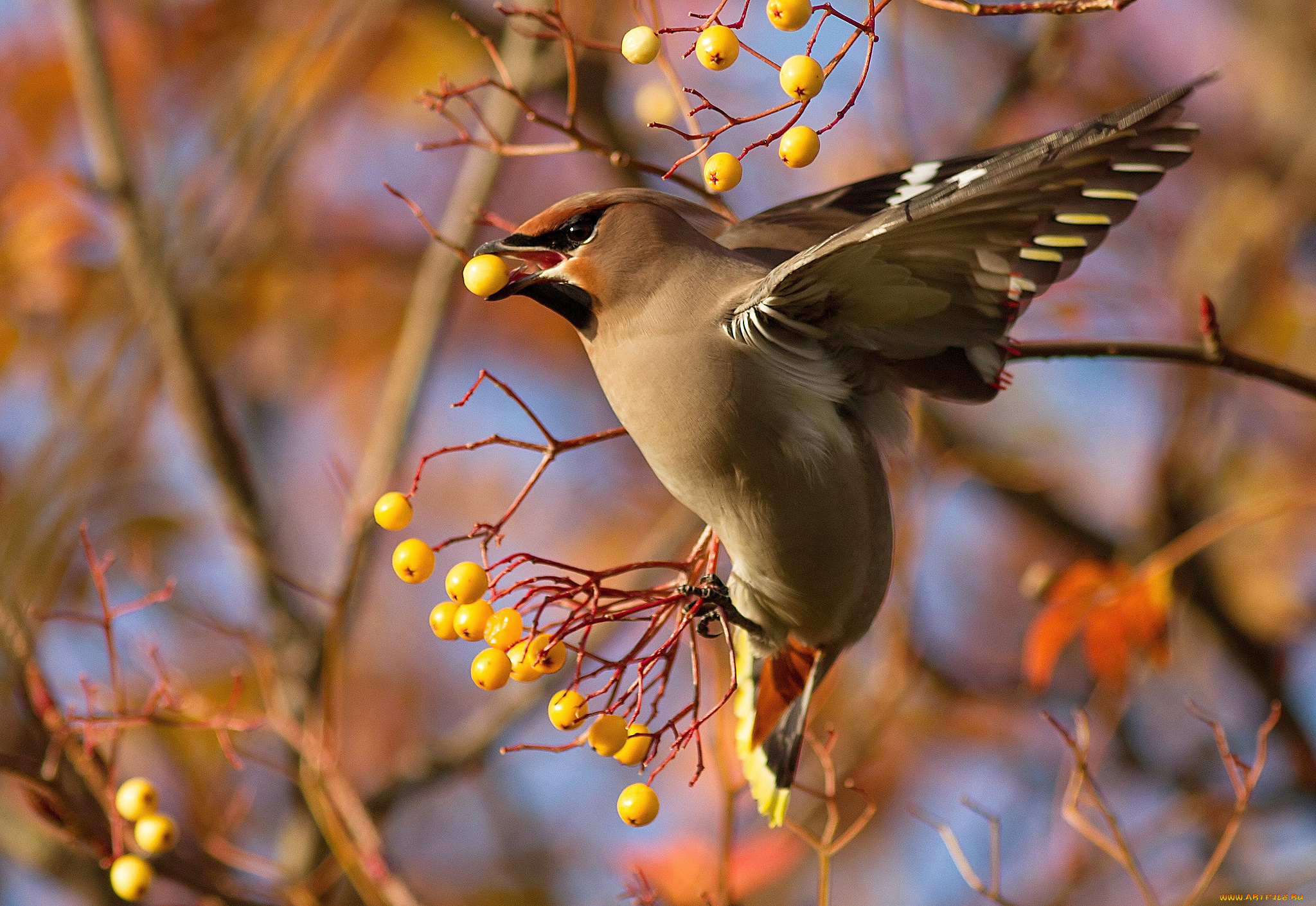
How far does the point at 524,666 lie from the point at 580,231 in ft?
2.82

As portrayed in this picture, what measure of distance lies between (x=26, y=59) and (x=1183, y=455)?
5.47 meters

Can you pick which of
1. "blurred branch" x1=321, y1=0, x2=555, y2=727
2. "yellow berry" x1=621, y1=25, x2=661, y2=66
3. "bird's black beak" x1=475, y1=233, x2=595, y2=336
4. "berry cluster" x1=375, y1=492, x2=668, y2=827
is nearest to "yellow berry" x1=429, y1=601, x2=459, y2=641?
"berry cluster" x1=375, y1=492, x2=668, y2=827

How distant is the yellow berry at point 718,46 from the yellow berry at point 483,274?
522 millimetres

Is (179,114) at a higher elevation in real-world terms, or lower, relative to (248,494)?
higher

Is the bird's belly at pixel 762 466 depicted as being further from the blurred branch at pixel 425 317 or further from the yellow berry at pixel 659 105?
the blurred branch at pixel 425 317

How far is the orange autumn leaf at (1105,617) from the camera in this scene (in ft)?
9.73

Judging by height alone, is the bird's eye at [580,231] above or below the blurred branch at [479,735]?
above

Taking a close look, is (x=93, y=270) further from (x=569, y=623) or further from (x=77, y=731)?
(x=569, y=623)

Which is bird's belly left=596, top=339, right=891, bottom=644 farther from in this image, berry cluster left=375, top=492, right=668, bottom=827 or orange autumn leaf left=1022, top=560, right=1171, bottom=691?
orange autumn leaf left=1022, top=560, right=1171, bottom=691

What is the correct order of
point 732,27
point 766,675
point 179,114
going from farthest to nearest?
point 179,114 < point 766,675 < point 732,27

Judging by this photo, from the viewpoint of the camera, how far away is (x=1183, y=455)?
4121mm

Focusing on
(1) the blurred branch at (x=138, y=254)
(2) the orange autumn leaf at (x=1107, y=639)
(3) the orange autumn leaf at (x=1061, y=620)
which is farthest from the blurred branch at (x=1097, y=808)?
(1) the blurred branch at (x=138, y=254)

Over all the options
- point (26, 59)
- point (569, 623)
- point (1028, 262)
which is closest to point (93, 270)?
point (26, 59)

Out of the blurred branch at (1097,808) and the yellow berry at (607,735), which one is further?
the blurred branch at (1097,808)
